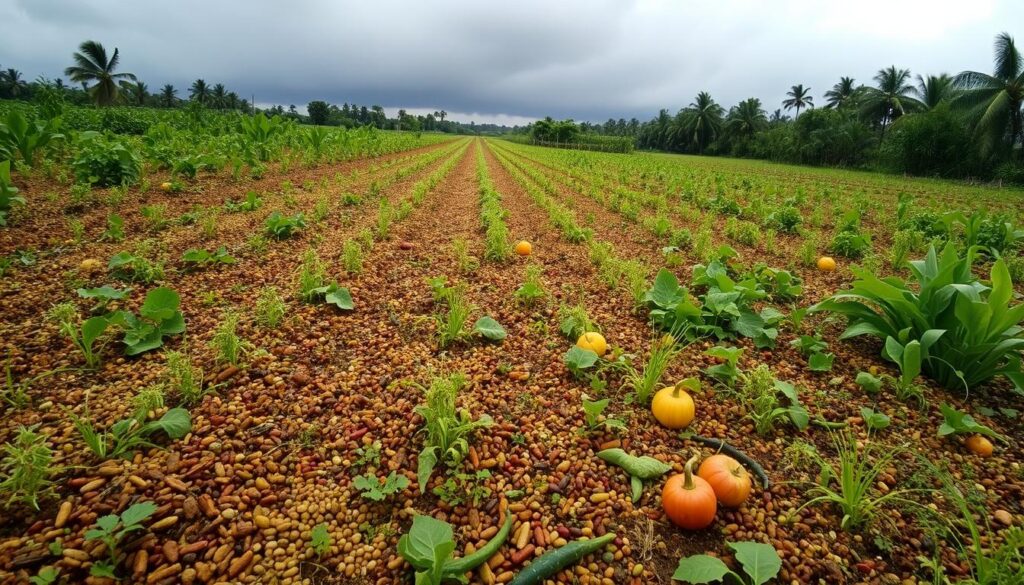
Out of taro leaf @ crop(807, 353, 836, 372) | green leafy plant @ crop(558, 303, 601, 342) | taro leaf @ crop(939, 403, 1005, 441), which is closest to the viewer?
taro leaf @ crop(939, 403, 1005, 441)

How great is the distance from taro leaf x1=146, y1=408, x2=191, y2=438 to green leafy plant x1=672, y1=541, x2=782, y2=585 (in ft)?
8.39

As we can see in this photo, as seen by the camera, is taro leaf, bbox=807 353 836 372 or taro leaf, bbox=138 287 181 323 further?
taro leaf, bbox=807 353 836 372

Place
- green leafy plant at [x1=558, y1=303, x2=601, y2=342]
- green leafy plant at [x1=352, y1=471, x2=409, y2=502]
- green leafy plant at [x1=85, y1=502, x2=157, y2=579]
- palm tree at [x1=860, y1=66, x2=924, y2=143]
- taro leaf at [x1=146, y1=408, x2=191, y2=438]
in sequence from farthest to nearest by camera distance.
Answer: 1. palm tree at [x1=860, y1=66, x2=924, y2=143]
2. green leafy plant at [x1=558, y1=303, x2=601, y2=342]
3. taro leaf at [x1=146, y1=408, x2=191, y2=438]
4. green leafy plant at [x1=352, y1=471, x2=409, y2=502]
5. green leafy plant at [x1=85, y1=502, x2=157, y2=579]

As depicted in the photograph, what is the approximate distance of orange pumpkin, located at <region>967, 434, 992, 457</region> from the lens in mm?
2408

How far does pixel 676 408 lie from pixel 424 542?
167 cm

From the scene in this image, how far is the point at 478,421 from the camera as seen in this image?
7.83 ft

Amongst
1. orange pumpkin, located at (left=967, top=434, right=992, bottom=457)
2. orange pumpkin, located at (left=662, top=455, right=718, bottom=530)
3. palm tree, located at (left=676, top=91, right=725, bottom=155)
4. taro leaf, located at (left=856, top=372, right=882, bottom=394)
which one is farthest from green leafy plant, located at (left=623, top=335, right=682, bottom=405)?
palm tree, located at (left=676, top=91, right=725, bottom=155)

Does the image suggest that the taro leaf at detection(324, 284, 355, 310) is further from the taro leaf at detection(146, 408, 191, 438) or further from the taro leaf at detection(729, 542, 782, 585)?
the taro leaf at detection(729, 542, 782, 585)

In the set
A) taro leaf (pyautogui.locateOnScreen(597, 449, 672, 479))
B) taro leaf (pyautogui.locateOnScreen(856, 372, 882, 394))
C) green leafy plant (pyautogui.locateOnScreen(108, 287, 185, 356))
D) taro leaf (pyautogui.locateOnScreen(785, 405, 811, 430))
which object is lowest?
taro leaf (pyautogui.locateOnScreen(597, 449, 672, 479))

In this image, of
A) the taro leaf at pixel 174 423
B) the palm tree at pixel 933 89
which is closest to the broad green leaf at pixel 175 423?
the taro leaf at pixel 174 423

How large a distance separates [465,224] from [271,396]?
5558 mm

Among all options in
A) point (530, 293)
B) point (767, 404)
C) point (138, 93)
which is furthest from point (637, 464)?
point (138, 93)

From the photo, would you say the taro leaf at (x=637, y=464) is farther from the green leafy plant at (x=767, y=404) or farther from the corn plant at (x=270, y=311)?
the corn plant at (x=270, y=311)

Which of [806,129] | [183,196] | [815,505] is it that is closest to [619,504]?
[815,505]
